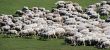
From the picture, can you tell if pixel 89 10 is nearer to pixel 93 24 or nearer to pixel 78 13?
pixel 78 13

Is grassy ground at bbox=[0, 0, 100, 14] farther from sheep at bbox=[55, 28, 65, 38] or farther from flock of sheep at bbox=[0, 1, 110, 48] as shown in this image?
sheep at bbox=[55, 28, 65, 38]

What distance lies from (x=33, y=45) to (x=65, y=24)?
9.21m

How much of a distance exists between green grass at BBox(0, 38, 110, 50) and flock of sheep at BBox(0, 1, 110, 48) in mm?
969

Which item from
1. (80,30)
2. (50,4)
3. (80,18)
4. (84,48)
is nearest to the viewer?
(84,48)

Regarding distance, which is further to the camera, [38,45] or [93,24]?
[93,24]

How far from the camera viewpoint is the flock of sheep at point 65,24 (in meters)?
34.1

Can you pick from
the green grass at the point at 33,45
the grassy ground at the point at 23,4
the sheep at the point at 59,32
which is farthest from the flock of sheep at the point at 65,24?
the grassy ground at the point at 23,4

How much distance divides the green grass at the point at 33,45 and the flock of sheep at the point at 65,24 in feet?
3.18

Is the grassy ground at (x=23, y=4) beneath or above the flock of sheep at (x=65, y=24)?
above

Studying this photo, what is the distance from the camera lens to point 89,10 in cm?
4919

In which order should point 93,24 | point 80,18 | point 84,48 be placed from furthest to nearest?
point 80,18 < point 93,24 < point 84,48

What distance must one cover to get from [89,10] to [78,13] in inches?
82.5

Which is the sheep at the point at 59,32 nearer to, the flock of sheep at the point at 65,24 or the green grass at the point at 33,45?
the flock of sheep at the point at 65,24


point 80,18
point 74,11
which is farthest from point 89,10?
point 80,18
